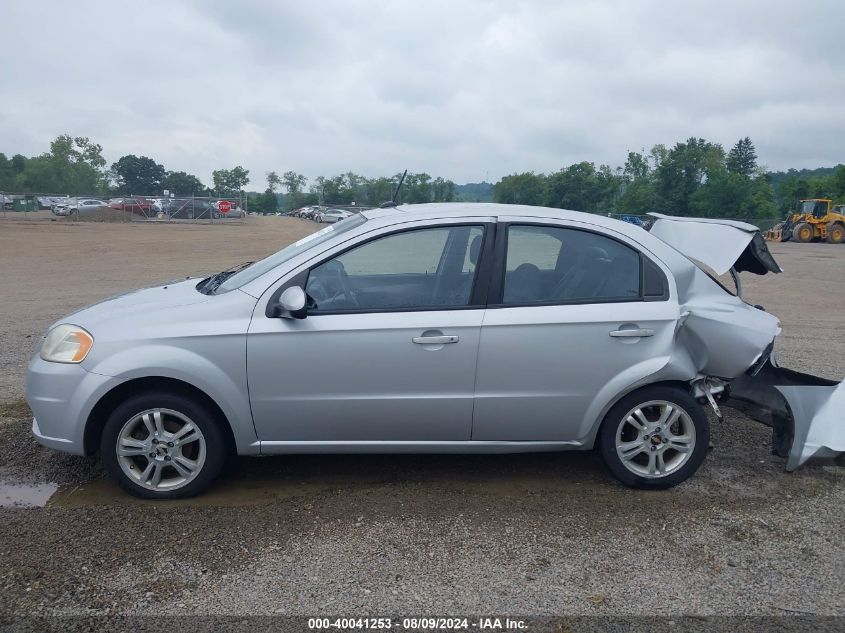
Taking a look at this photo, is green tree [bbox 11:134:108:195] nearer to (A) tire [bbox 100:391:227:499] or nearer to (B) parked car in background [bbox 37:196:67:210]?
(B) parked car in background [bbox 37:196:67:210]

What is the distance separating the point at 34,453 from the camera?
4.84 meters

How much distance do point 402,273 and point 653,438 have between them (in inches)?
73.7

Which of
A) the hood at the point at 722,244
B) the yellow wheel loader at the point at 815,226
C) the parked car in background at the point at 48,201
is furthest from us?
the parked car in background at the point at 48,201

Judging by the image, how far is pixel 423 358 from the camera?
4.08 metres

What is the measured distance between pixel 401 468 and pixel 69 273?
14.1m

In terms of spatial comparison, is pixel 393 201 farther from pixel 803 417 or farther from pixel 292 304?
pixel 803 417

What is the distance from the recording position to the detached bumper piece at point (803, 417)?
4.51m

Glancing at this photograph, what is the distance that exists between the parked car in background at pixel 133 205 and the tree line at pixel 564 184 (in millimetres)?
14096

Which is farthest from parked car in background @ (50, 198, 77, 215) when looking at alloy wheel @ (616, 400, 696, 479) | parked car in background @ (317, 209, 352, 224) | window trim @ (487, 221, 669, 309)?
alloy wheel @ (616, 400, 696, 479)

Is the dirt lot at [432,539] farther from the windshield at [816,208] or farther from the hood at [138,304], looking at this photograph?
the windshield at [816,208]

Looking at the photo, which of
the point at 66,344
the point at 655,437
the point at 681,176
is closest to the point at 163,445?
the point at 66,344

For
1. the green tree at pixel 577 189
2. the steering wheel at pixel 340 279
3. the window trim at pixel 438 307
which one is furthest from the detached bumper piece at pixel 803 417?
the green tree at pixel 577 189

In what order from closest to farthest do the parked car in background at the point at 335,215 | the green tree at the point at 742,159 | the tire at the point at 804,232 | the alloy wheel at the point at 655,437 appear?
the alloy wheel at the point at 655,437, the parked car in background at the point at 335,215, the tire at the point at 804,232, the green tree at the point at 742,159

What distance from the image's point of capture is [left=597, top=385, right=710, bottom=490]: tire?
14.0 feet
